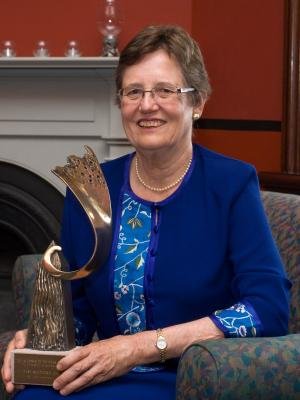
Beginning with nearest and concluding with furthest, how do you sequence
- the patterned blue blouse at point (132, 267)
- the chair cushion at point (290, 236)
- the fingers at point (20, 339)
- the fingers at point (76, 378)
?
the fingers at point (76, 378) → the fingers at point (20, 339) → the patterned blue blouse at point (132, 267) → the chair cushion at point (290, 236)

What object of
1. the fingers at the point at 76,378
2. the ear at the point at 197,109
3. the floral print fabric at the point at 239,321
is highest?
the ear at the point at 197,109

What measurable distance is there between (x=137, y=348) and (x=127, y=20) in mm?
2238

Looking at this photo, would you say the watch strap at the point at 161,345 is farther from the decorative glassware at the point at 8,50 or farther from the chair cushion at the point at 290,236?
the decorative glassware at the point at 8,50

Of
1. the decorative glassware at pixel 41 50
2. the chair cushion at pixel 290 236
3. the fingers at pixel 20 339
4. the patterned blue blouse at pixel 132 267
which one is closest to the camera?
the fingers at pixel 20 339

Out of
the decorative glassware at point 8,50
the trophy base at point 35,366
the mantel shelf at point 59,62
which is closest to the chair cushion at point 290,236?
the trophy base at point 35,366

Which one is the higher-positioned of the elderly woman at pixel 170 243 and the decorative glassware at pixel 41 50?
the decorative glassware at pixel 41 50

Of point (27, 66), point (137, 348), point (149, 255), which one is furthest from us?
point (27, 66)

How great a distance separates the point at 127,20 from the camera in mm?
3650

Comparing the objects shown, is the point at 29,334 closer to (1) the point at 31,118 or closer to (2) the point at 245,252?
(2) the point at 245,252

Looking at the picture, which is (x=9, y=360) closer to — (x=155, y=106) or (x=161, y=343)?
(x=161, y=343)

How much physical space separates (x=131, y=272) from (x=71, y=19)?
6.87 feet

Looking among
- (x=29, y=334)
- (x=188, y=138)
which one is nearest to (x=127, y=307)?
(x=29, y=334)

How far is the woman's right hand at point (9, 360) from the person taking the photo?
1.75m

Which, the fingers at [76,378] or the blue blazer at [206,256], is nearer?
the fingers at [76,378]
